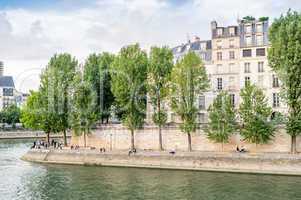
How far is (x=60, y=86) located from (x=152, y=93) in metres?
15.5

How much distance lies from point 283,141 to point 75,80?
28852mm

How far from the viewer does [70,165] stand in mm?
58500

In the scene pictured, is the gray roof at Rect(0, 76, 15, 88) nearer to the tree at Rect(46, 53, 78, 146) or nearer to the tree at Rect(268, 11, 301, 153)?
the tree at Rect(46, 53, 78, 146)

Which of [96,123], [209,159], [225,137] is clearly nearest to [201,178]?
[209,159]

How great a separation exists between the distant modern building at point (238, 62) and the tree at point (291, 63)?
12891 millimetres

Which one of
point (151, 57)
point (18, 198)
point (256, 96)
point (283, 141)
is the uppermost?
point (151, 57)

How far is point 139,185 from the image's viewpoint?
142ft

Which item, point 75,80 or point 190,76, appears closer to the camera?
point 190,76

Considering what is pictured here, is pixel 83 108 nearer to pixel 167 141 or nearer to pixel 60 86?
pixel 60 86

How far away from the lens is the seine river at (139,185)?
3875 cm

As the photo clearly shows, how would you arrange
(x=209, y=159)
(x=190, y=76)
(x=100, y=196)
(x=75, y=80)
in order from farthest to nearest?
(x=75, y=80) → (x=190, y=76) → (x=209, y=159) → (x=100, y=196)

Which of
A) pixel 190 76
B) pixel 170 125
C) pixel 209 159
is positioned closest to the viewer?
pixel 209 159

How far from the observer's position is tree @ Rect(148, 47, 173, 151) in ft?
193

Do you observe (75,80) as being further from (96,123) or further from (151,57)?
(151,57)
